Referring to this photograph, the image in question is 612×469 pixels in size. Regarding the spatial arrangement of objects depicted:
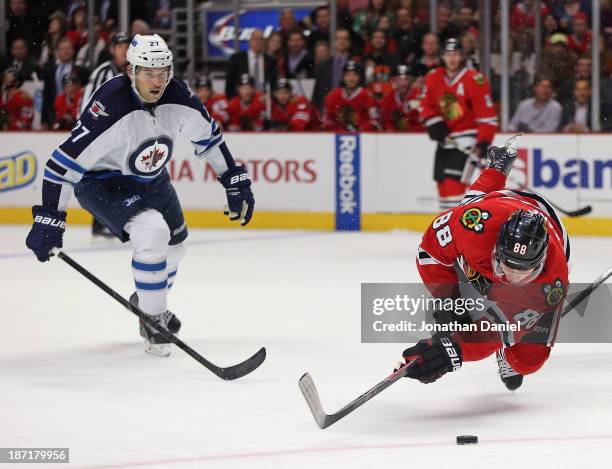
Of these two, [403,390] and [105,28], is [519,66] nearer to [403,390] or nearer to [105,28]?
[105,28]

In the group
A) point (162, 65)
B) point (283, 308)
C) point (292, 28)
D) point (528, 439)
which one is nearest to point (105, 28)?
point (292, 28)

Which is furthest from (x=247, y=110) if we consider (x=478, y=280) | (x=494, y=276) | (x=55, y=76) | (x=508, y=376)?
(x=494, y=276)

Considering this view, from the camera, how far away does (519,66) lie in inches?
372

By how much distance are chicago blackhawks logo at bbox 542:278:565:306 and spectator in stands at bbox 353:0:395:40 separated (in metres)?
6.36

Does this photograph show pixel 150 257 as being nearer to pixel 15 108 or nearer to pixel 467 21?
pixel 467 21

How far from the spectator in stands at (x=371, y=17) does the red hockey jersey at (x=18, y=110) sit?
2.62 meters

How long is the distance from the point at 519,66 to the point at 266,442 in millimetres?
6257

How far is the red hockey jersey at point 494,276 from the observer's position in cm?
384

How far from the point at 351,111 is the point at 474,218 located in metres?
5.93

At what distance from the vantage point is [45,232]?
4750 millimetres

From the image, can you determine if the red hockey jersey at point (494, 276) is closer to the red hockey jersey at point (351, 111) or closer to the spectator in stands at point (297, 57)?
the red hockey jersey at point (351, 111)

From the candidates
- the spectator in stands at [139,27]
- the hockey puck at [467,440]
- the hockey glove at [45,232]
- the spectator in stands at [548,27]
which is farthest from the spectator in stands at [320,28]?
the hockey puck at [467,440]

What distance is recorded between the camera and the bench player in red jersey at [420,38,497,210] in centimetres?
845

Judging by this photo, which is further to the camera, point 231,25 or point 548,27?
point 231,25
